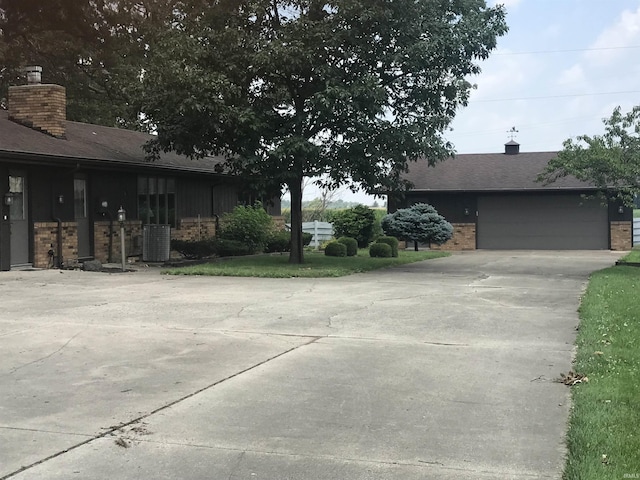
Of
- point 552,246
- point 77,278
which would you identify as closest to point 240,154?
point 77,278

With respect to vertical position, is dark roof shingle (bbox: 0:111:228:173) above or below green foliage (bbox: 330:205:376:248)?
above

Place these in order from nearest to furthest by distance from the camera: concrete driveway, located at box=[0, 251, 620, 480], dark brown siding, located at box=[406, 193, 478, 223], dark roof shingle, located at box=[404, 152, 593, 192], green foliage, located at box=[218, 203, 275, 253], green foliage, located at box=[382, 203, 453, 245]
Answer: concrete driveway, located at box=[0, 251, 620, 480], green foliage, located at box=[218, 203, 275, 253], green foliage, located at box=[382, 203, 453, 245], dark roof shingle, located at box=[404, 152, 593, 192], dark brown siding, located at box=[406, 193, 478, 223]

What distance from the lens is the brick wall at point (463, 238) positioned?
106ft

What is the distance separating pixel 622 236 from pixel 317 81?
19744 millimetres

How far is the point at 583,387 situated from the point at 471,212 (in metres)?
27.2

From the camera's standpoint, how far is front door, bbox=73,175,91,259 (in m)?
18.3

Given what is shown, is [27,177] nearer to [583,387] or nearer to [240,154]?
[240,154]

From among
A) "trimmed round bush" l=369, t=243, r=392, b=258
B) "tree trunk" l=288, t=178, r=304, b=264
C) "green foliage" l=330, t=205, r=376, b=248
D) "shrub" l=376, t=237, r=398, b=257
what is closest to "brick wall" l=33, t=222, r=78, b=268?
"tree trunk" l=288, t=178, r=304, b=264

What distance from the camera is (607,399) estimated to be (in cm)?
531

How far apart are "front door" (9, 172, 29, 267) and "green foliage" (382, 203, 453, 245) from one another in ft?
51.3

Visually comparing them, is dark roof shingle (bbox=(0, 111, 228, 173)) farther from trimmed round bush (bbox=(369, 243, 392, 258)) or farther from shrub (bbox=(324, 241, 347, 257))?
trimmed round bush (bbox=(369, 243, 392, 258))

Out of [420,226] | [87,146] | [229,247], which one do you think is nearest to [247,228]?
[229,247]

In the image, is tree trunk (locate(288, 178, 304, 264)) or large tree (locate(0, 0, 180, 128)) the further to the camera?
large tree (locate(0, 0, 180, 128))

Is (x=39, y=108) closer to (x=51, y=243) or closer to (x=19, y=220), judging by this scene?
(x=19, y=220)
